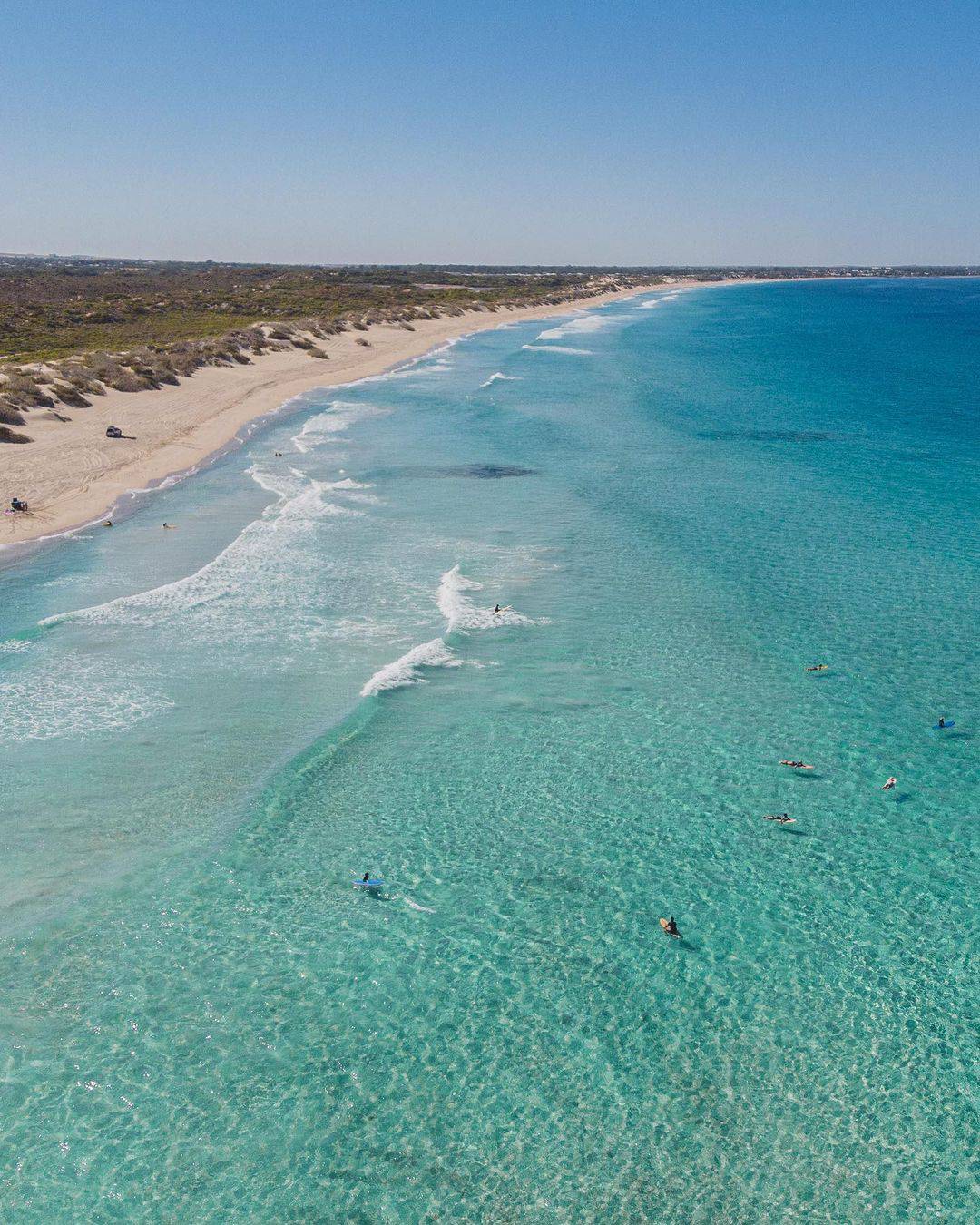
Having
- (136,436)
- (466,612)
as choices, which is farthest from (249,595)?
(136,436)

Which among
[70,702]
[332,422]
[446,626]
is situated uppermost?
[332,422]

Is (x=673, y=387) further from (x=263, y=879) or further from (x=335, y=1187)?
(x=335, y=1187)

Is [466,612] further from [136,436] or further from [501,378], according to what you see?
[501,378]

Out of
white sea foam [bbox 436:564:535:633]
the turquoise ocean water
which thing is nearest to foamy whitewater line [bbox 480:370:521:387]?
the turquoise ocean water

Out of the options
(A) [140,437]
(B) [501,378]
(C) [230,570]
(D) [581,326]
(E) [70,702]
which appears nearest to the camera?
(E) [70,702]

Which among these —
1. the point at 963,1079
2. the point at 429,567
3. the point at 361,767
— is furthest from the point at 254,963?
the point at 429,567

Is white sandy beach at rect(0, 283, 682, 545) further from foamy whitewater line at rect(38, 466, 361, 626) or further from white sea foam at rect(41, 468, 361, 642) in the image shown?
white sea foam at rect(41, 468, 361, 642)

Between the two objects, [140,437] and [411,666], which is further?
[140,437]

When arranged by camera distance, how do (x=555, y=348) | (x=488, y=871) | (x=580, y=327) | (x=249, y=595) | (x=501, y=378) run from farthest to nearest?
(x=580, y=327) < (x=555, y=348) < (x=501, y=378) < (x=249, y=595) < (x=488, y=871)

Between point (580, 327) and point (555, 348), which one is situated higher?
point (580, 327)
